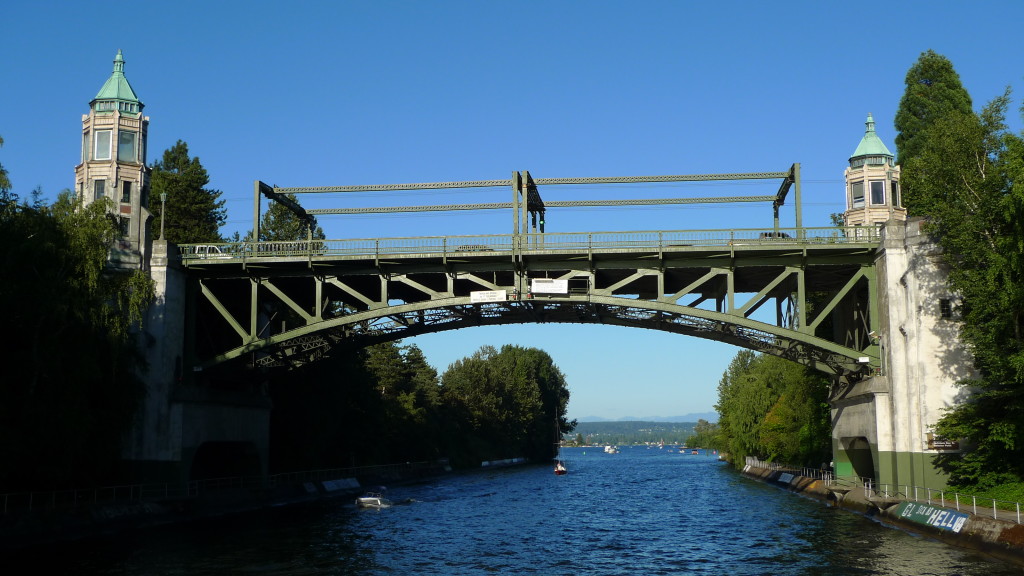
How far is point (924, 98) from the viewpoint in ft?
271

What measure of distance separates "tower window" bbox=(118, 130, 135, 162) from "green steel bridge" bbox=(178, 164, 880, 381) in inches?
242

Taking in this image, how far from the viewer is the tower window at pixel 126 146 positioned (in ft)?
174

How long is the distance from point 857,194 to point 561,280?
62.8 ft

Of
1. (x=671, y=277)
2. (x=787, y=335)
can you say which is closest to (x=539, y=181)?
(x=671, y=277)

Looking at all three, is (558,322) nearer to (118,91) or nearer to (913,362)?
(913,362)

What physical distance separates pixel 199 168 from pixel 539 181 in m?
45.7

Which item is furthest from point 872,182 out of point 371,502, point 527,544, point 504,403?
point 504,403

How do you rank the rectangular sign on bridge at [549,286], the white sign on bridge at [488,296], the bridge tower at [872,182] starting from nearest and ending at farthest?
the white sign on bridge at [488,296]
the rectangular sign on bridge at [549,286]
the bridge tower at [872,182]

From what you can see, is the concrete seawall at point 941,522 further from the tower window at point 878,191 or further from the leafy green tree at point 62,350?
the leafy green tree at point 62,350

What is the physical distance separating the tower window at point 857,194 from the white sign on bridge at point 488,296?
21.9 metres

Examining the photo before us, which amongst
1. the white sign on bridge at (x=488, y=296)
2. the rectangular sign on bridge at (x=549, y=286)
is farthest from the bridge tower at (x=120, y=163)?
the rectangular sign on bridge at (x=549, y=286)

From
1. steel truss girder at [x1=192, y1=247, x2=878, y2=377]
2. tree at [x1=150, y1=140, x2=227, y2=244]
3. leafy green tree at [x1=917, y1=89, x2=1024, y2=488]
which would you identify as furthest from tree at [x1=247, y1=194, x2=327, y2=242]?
leafy green tree at [x1=917, y1=89, x2=1024, y2=488]

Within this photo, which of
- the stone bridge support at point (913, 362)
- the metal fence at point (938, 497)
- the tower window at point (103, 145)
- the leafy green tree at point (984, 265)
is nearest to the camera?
the metal fence at point (938, 497)

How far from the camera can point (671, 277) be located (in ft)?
183
